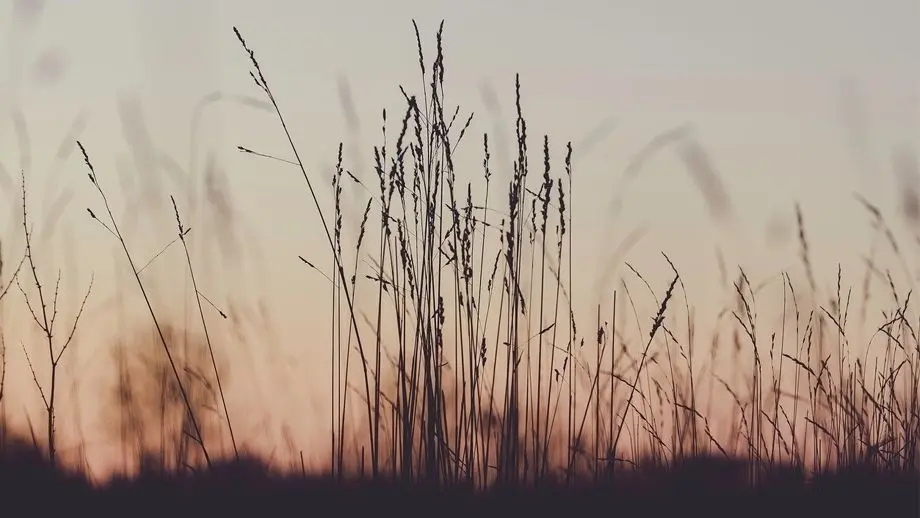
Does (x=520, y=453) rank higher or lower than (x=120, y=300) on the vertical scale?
lower

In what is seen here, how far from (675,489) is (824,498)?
289 mm

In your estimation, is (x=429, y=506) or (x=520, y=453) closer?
(x=429, y=506)

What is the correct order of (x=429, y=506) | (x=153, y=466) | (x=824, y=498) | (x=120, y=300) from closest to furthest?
(x=429, y=506)
(x=824, y=498)
(x=153, y=466)
(x=120, y=300)

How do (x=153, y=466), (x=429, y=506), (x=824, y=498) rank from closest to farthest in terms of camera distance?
(x=429, y=506) < (x=824, y=498) < (x=153, y=466)

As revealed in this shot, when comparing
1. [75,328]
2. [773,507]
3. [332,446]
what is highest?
[75,328]

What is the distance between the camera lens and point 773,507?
222 cm

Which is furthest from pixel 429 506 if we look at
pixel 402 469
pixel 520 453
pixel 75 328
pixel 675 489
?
pixel 75 328

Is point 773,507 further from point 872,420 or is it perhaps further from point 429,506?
point 429,506

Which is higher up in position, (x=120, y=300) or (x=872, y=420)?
(x=120, y=300)

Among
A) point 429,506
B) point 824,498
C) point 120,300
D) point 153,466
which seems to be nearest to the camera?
point 429,506

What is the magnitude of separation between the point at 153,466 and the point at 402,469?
0.57 m

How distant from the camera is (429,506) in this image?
6.96 ft

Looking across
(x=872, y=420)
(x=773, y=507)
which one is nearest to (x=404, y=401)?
(x=773, y=507)

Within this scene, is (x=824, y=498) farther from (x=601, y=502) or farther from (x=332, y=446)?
(x=332, y=446)
